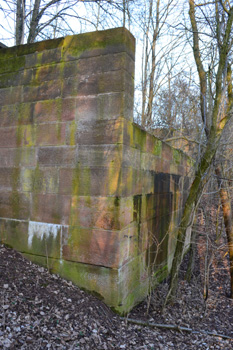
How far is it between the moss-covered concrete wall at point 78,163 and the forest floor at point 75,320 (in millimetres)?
195

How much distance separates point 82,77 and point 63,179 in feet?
4.43

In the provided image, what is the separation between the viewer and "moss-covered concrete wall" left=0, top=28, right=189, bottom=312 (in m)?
3.54

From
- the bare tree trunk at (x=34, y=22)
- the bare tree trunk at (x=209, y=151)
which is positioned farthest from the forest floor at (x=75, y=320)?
the bare tree trunk at (x=34, y=22)

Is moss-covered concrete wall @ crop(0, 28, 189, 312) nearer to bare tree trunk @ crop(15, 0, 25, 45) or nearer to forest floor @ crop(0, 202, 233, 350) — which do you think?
forest floor @ crop(0, 202, 233, 350)

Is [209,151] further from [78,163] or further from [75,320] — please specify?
[75,320]

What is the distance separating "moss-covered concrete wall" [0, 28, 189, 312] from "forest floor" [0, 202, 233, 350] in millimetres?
195

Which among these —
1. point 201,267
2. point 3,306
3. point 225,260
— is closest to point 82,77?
point 3,306

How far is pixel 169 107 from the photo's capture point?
9.99m

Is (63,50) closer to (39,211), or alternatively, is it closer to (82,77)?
(82,77)

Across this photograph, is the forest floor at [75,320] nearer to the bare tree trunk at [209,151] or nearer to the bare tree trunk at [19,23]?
the bare tree trunk at [209,151]

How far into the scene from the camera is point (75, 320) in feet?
10.3

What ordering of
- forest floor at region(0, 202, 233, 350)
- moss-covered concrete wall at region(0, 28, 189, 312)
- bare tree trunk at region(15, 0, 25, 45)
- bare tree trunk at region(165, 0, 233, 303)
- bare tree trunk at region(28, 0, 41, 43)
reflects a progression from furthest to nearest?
bare tree trunk at region(28, 0, 41, 43), bare tree trunk at region(15, 0, 25, 45), bare tree trunk at region(165, 0, 233, 303), moss-covered concrete wall at region(0, 28, 189, 312), forest floor at region(0, 202, 233, 350)

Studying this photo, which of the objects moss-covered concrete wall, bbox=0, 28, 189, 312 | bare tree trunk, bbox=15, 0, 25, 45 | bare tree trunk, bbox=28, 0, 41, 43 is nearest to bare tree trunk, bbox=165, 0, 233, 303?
moss-covered concrete wall, bbox=0, 28, 189, 312

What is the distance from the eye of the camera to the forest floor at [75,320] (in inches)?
110
